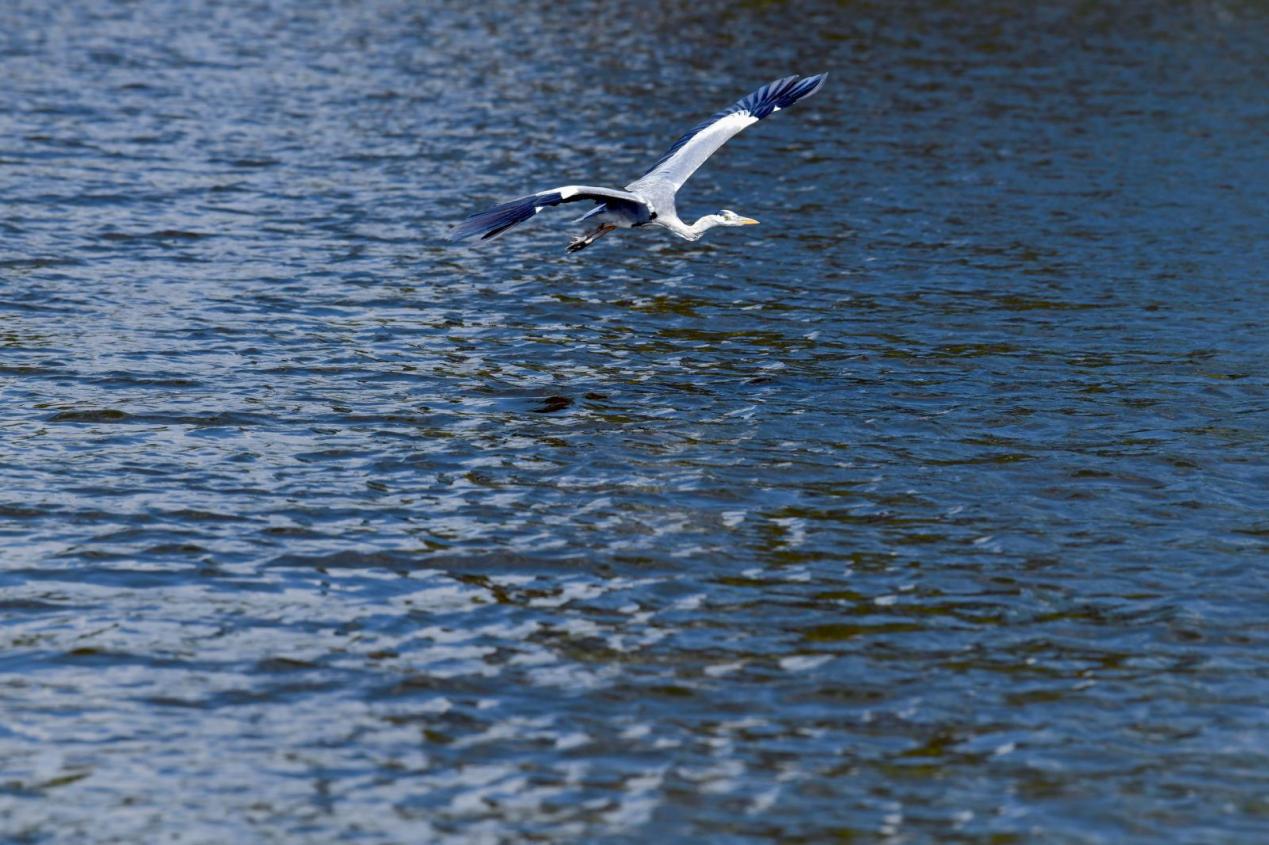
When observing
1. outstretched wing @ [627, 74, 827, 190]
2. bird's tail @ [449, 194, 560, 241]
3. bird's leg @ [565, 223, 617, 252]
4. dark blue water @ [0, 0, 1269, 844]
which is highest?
outstretched wing @ [627, 74, 827, 190]

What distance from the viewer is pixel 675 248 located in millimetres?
23266

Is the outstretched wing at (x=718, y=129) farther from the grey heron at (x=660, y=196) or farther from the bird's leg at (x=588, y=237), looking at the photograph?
the bird's leg at (x=588, y=237)

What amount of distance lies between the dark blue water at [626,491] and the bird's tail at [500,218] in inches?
70.8

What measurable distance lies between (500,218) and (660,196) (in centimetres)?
277

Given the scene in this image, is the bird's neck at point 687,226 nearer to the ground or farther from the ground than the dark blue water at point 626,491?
farther from the ground

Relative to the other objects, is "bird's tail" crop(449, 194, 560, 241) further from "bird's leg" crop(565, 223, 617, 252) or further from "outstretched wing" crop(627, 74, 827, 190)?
"outstretched wing" crop(627, 74, 827, 190)

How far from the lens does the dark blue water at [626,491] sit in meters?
9.13

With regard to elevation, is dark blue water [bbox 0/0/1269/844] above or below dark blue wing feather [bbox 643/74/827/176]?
below

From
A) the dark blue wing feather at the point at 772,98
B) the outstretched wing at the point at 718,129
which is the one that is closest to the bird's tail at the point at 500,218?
the outstretched wing at the point at 718,129

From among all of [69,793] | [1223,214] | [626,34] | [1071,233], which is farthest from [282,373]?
[626,34]

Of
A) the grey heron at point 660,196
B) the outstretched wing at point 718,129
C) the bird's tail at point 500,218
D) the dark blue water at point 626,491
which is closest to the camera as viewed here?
the dark blue water at point 626,491

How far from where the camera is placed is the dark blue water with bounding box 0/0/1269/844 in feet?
30.0

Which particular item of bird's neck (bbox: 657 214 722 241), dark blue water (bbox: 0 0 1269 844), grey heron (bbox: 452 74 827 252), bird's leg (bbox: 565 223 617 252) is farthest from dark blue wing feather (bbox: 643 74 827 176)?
dark blue water (bbox: 0 0 1269 844)

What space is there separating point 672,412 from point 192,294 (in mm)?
6491
